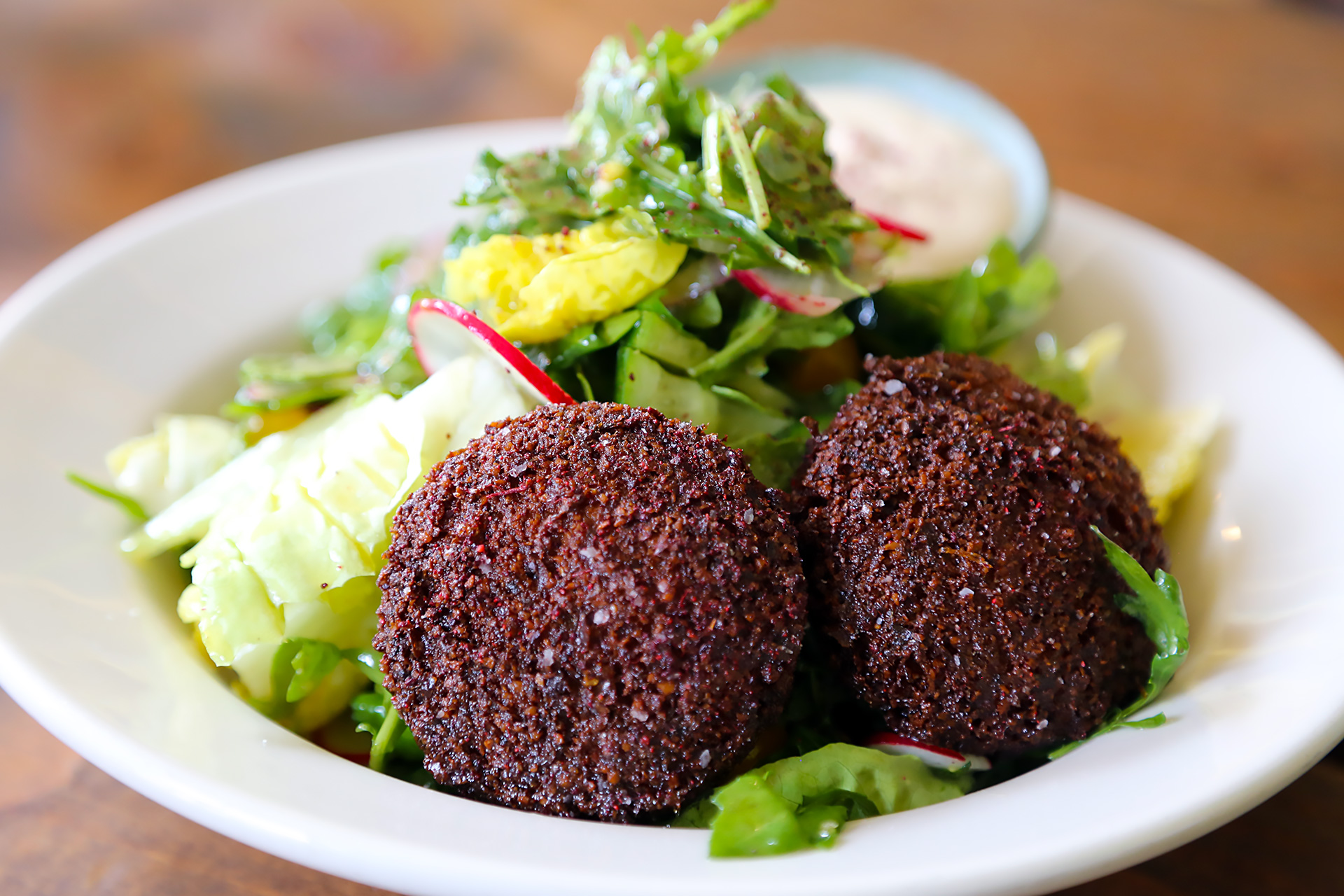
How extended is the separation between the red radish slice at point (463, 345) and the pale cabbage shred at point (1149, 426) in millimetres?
1068

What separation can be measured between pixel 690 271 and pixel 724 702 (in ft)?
2.93

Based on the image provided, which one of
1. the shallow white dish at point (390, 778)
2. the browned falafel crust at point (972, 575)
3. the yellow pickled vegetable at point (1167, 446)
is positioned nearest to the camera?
the shallow white dish at point (390, 778)

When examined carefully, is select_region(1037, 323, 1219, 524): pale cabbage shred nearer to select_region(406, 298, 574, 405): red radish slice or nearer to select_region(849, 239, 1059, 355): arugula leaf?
select_region(849, 239, 1059, 355): arugula leaf

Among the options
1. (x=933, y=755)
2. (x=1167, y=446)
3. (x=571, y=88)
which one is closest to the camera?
(x=933, y=755)

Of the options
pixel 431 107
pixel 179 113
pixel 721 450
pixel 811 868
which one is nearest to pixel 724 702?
pixel 811 868

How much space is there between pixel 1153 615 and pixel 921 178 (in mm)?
1393

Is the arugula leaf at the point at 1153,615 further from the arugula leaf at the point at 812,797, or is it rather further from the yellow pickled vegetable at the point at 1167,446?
the yellow pickled vegetable at the point at 1167,446

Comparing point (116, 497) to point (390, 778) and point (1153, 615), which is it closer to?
point (390, 778)

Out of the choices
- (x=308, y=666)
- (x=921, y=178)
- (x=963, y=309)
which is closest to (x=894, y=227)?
(x=963, y=309)

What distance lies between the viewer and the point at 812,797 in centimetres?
142

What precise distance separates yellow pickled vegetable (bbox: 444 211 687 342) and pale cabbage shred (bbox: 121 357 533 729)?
0.45 ft

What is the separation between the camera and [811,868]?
1.19 metres

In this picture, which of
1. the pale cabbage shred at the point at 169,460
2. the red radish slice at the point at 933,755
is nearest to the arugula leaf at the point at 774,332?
the red radish slice at the point at 933,755

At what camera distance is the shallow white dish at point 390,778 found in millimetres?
1202
